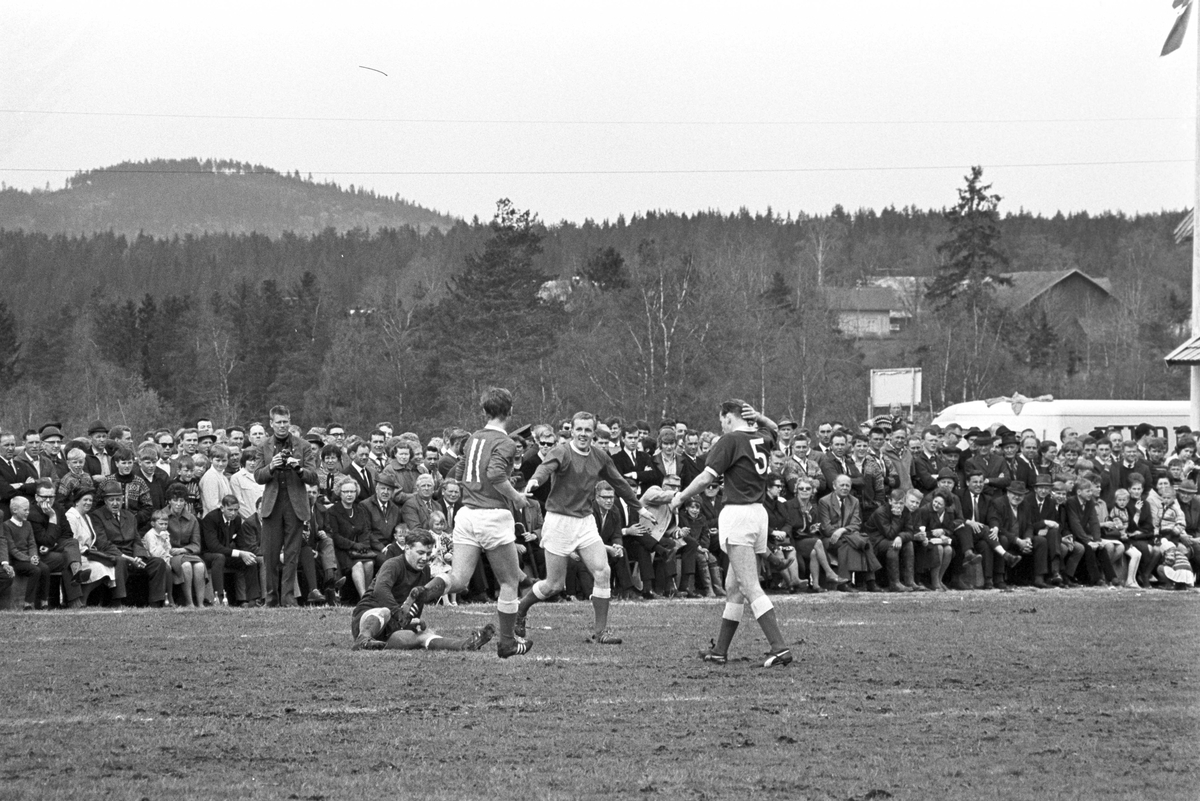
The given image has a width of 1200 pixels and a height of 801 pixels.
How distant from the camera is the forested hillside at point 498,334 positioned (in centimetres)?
5381

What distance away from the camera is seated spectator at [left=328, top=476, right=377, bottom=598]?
16859 millimetres

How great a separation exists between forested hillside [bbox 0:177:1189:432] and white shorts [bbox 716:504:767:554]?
3851 centimetres

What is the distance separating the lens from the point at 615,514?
18.1m

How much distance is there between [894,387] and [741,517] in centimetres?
2615

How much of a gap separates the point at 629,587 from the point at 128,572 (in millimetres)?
5828

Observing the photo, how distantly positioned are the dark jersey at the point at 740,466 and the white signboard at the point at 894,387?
→ 25.0 meters

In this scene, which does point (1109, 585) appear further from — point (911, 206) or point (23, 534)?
point (911, 206)

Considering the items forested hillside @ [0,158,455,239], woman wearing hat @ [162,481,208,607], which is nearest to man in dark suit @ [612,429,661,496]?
woman wearing hat @ [162,481,208,607]

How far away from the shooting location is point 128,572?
53.1 ft

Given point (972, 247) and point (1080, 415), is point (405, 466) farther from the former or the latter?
point (972, 247)

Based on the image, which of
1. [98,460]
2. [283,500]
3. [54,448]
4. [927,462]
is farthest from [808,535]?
[54,448]

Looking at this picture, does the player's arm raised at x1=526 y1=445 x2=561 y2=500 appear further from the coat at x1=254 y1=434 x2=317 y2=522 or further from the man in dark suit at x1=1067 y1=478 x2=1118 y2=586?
the man in dark suit at x1=1067 y1=478 x2=1118 y2=586

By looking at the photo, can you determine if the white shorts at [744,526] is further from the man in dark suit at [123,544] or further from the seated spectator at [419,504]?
the man in dark suit at [123,544]

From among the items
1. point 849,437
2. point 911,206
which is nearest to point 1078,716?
point 849,437
